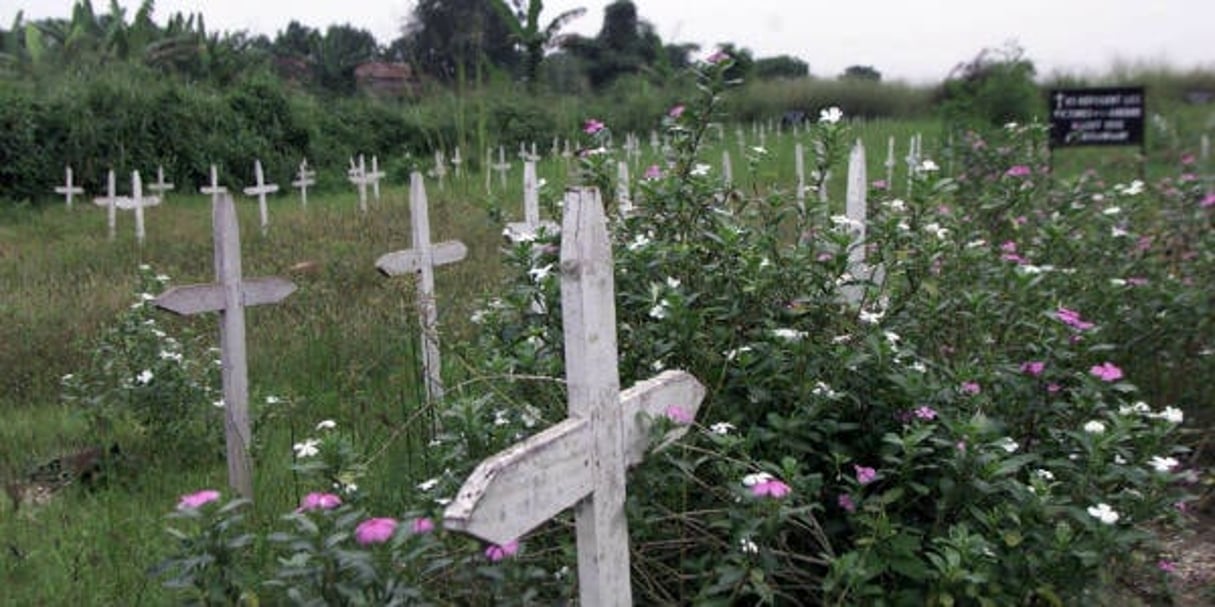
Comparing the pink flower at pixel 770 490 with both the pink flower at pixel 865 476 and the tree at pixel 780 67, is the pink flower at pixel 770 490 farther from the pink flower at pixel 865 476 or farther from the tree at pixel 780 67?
the tree at pixel 780 67

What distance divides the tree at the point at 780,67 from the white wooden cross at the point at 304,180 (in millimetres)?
22680

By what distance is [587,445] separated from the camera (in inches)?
76.1

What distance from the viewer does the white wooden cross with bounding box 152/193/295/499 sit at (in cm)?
396

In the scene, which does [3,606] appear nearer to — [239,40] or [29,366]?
[29,366]

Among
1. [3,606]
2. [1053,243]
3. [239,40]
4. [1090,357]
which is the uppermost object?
[239,40]

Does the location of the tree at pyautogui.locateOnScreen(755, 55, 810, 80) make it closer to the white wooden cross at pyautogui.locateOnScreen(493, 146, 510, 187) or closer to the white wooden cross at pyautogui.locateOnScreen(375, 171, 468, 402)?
the white wooden cross at pyautogui.locateOnScreen(493, 146, 510, 187)

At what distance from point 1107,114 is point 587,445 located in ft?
36.8

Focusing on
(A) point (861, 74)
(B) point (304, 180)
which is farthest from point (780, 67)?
(B) point (304, 180)

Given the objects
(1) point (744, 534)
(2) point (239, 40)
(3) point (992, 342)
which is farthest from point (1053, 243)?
(2) point (239, 40)

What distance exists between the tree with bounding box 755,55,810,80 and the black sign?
95.3ft

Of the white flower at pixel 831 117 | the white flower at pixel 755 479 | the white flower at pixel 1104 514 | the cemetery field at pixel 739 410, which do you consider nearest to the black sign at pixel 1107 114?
the cemetery field at pixel 739 410

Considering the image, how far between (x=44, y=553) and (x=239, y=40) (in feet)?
95.2

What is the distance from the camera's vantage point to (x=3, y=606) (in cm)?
322

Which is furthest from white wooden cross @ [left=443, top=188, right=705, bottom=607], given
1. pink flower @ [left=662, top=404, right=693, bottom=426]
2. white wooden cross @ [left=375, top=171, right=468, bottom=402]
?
white wooden cross @ [left=375, top=171, right=468, bottom=402]
